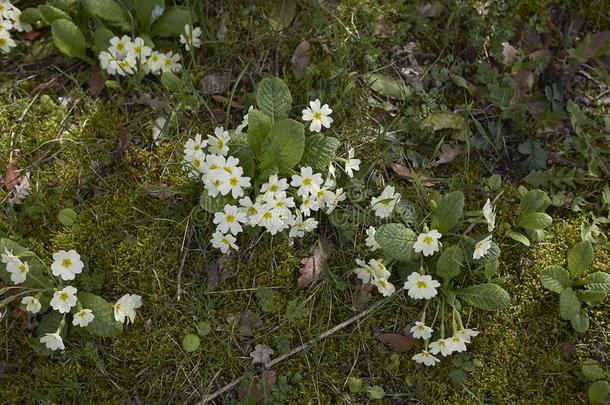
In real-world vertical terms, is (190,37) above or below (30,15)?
above

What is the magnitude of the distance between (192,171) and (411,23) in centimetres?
152

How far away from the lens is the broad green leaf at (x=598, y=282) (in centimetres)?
303

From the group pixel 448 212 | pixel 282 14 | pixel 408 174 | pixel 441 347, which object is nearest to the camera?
pixel 441 347

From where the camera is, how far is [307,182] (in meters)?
2.92

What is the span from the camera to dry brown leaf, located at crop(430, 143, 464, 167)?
3.27 meters

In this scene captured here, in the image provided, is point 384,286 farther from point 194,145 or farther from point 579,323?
point 194,145

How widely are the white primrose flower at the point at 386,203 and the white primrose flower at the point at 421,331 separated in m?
0.54

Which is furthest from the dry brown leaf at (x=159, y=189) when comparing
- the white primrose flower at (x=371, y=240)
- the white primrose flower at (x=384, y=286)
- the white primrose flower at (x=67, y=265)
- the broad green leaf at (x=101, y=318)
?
the white primrose flower at (x=384, y=286)

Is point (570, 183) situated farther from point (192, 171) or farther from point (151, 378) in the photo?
point (151, 378)

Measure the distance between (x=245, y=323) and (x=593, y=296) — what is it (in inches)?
65.9

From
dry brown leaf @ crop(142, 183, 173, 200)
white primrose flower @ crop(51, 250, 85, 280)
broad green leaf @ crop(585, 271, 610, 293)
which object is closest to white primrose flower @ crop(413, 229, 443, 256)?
broad green leaf @ crop(585, 271, 610, 293)

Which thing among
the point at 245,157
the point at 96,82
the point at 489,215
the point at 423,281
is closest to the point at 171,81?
the point at 96,82

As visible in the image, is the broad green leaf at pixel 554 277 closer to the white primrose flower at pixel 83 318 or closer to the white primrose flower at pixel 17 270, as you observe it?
the white primrose flower at pixel 83 318

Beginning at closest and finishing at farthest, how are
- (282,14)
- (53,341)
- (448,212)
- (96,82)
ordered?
(53,341), (448,212), (96,82), (282,14)
